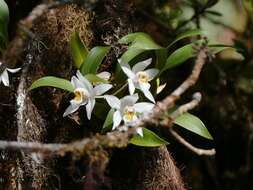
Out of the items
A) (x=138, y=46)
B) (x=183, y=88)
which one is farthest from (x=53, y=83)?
(x=183, y=88)

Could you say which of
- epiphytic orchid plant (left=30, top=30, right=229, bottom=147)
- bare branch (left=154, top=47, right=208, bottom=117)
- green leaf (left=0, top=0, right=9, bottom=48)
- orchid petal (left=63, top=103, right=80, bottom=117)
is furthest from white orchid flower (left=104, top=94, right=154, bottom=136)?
green leaf (left=0, top=0, right=9, bottom=48)

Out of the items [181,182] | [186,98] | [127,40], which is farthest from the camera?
[186,98]

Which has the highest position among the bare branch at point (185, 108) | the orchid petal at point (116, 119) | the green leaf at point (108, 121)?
the bare branch at point (185, 108)

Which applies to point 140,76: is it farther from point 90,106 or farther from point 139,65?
point 90,106

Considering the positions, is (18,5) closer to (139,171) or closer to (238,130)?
(139,171)

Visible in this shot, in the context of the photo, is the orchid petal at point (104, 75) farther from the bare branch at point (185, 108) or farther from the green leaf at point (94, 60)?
the bare branch at point (185, 108)

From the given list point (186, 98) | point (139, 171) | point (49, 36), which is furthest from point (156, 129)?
point (186, 98)

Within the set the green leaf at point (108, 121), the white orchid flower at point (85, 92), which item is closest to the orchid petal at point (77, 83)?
the white orchid flower at point (85, 92)
